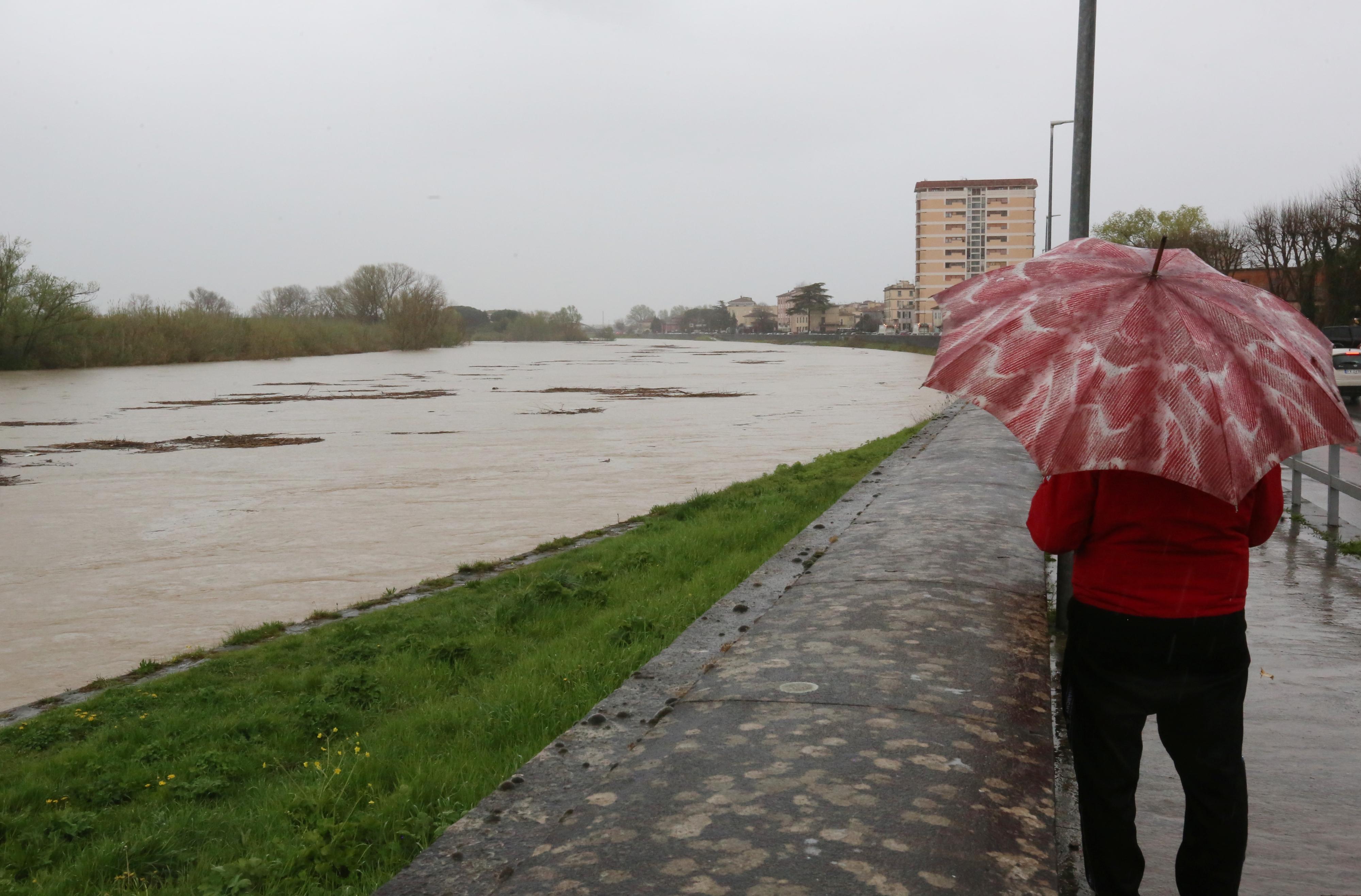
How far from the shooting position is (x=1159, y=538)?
8.11ft

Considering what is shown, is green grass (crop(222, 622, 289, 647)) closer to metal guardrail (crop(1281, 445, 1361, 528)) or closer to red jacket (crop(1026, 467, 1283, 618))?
red jacket (crop(1026, 467, 1283, 618))

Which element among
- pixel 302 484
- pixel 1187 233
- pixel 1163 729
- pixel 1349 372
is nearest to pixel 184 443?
pixel 302 484

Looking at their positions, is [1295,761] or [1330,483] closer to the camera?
[1295,761]

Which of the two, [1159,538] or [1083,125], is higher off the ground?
[1083,125]

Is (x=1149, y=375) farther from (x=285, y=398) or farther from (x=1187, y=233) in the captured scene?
(x=1187, y=233)

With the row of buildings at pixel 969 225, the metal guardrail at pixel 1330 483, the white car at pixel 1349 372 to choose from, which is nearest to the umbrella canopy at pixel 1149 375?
the metal guardrail at pixel 1330 483

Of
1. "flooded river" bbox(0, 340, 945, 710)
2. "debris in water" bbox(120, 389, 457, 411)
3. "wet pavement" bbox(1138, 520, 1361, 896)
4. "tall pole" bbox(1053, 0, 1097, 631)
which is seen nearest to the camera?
"wet pavement" bbox(1138, 520, 1361, 896)

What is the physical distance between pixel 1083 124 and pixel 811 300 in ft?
562

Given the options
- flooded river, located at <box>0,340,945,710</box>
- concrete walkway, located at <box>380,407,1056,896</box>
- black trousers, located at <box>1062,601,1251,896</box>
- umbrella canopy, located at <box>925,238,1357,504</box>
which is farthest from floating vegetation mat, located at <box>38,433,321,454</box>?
black trousers, located at <box>1062,601,1251,896</box>

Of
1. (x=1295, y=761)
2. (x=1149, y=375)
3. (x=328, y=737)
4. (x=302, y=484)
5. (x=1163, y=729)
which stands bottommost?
(x=302, y=484)

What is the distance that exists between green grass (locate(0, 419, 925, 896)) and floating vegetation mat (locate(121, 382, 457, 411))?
89.4 feet

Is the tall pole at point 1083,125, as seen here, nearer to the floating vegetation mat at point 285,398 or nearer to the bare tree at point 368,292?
the floating vegetation mat at point 285,398

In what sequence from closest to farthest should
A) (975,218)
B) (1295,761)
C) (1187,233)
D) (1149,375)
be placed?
(1149,375) < (1295,761) < (1187,233) < (975,218)

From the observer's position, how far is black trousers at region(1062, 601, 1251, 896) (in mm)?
2469
